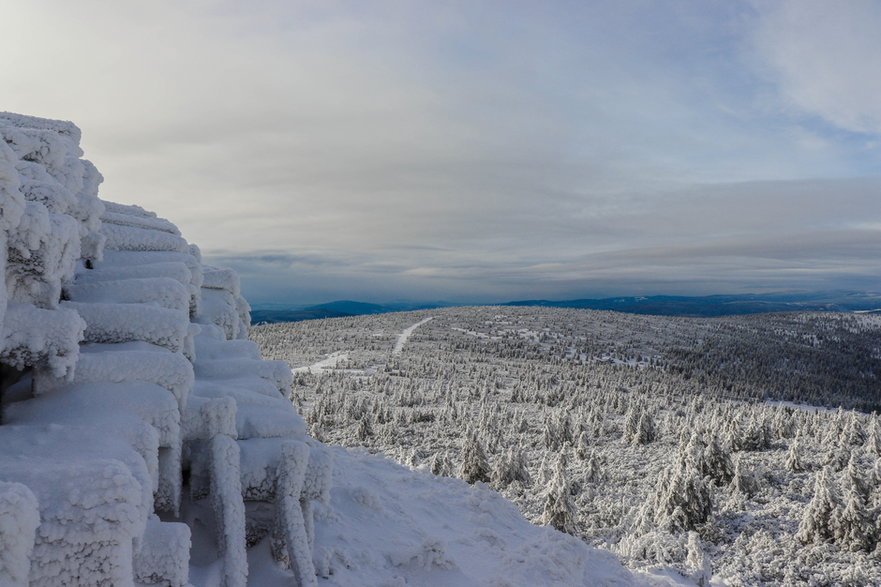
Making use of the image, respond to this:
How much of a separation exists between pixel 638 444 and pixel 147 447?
5013cm

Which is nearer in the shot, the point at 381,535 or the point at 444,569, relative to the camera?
the point at 444,569

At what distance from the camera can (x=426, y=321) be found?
197m

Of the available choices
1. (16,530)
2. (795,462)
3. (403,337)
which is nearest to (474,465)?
(795,462)

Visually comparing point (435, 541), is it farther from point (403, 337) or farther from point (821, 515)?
point (403, 337)

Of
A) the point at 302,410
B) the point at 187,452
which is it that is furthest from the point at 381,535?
the point at 302,410

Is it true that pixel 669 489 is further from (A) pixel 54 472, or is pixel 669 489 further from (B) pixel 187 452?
(A) pixel 54 472

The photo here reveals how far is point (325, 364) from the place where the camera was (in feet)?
341

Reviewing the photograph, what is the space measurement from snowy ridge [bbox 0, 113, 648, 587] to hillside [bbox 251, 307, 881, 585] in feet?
33.4

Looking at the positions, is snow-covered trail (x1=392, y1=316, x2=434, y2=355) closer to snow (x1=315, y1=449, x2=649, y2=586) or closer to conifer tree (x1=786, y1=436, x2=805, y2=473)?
conifer tree (x1=786, y1=436, x2=805, y2=473)

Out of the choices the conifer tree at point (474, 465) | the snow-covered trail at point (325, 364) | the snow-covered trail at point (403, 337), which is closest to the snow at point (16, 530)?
the conifer tree at point (474, 465)

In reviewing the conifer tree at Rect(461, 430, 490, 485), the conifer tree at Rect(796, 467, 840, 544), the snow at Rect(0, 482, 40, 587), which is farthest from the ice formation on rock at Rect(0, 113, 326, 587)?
the conifer tree at Rect(461, 430, 490, 485)

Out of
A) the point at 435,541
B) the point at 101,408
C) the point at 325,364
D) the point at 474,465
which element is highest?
the point at 101,408

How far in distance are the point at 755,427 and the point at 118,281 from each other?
169ft

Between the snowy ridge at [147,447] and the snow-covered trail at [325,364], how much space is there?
7942 cm
